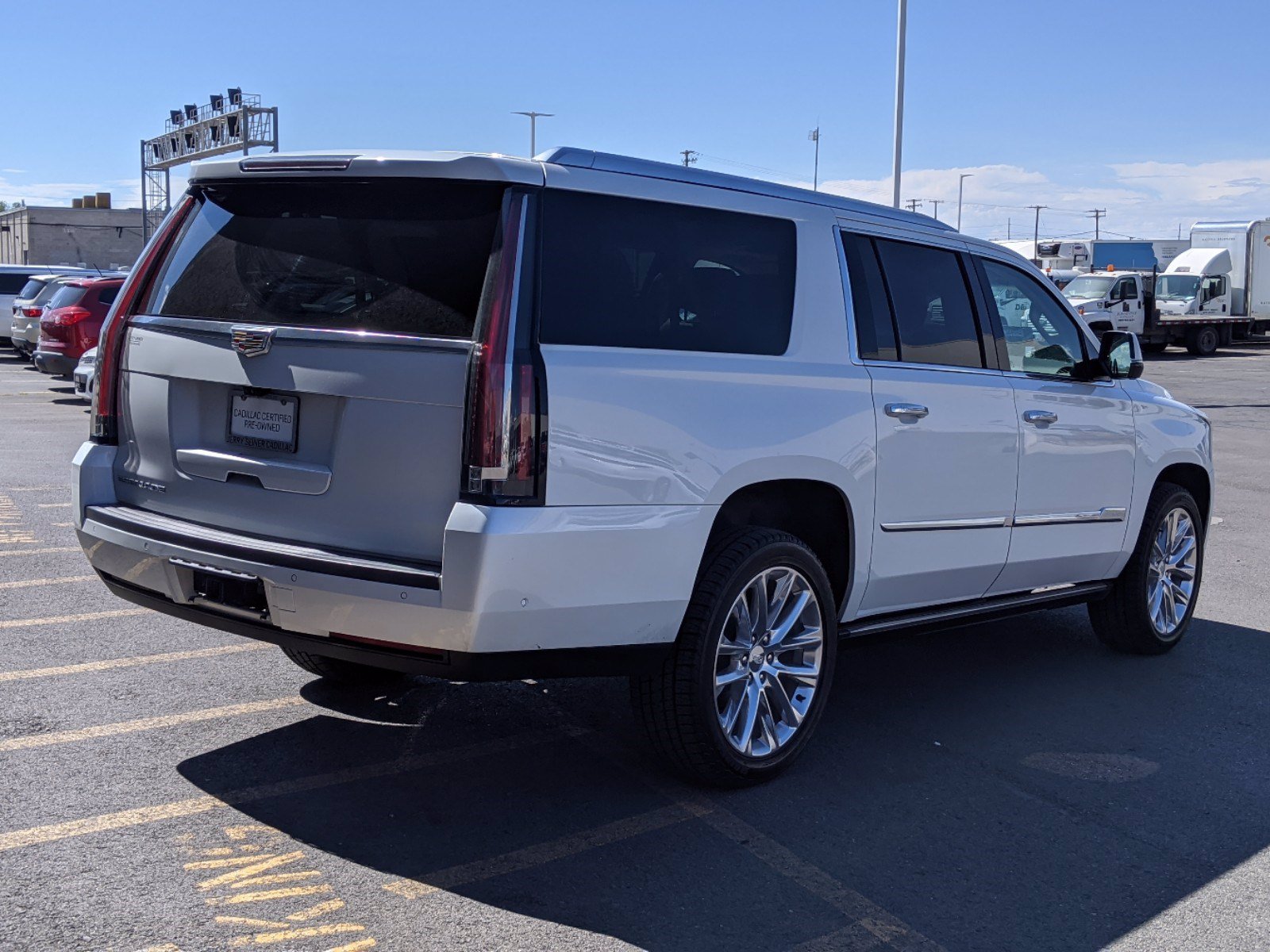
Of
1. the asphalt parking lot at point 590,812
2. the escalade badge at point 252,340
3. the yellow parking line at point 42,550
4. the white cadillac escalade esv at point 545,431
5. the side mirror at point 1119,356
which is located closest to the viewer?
the asphalt parking lot at point 590,812

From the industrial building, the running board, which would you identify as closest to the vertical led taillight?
the running board

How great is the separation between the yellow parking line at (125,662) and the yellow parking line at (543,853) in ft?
8.16

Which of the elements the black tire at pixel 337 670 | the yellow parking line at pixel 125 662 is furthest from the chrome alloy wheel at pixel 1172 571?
the yellow parking line at pixel 125 662

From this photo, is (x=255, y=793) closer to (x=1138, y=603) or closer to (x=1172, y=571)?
(x=1138, y=603)

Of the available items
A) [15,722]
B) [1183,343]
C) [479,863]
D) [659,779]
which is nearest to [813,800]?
[659,779]

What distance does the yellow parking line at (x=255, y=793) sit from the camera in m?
3.96

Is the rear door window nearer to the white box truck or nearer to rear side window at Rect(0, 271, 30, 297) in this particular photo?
rear side window at Rect(0, 271, 30, 297)

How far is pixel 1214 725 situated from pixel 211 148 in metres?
55.3

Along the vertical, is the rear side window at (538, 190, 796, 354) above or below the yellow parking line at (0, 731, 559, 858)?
above

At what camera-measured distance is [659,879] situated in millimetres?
3840

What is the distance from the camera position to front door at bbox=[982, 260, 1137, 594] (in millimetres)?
5793

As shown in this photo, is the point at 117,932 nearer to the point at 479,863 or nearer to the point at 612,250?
the point at 479,863

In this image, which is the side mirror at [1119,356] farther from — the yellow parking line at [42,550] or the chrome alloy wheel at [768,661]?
the yellow parking line at [42,550]

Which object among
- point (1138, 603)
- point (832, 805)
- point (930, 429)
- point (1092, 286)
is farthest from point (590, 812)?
point (1092, 286)
